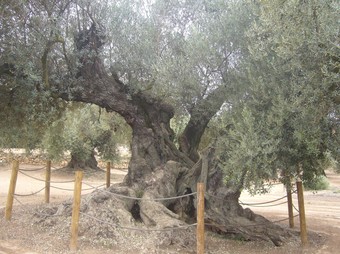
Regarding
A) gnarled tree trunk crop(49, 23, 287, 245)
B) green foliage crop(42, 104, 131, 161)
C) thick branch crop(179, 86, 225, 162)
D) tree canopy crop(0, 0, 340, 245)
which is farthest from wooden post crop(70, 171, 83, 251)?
green foliage crop(42, 104, 131, 161)

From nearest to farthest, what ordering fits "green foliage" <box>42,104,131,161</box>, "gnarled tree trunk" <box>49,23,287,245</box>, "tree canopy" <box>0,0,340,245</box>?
"tree canopy" <box>0,0,340,245</box> < "gnarled tree trunk" <box>49,23,287,245</box> < "green foliage" <box>42,104,131,161</box>

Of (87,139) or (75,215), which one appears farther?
(87,139)

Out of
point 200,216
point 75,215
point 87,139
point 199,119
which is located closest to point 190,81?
point 199,119

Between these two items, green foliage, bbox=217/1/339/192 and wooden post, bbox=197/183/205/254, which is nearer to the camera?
green foliage, bbox=217/1/339/192

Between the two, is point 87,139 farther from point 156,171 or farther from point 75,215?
point 75,215

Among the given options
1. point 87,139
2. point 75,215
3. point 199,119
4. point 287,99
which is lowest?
point 75,215

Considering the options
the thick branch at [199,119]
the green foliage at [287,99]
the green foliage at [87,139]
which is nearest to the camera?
the green foliage at [287,99]

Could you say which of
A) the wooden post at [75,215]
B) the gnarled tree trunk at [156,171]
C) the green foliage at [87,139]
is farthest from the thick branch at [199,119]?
the green foliage at [87,139]

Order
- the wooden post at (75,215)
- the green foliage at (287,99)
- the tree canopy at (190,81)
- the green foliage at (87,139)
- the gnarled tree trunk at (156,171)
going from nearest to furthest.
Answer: the green foliage at (287,99), the tree canopy at (190,81), the wooden post at (75,215), the gnarled tree trunk at (156,171), the green foliage at (87,139)

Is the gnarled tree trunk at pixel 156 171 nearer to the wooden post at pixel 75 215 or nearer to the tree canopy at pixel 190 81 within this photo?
the tree canopy at pixel 190 81

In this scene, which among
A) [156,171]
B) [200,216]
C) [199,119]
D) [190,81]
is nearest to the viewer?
[200,216]

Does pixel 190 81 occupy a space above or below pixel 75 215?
above

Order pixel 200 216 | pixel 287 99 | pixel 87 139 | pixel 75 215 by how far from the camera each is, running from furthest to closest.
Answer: pixel 87 139 → pixel 75 215 → pixel 287 99 → pixel 200 216

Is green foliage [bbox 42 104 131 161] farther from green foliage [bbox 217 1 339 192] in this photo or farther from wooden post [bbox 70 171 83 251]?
green foliage [bbox 217 1 339 192]
